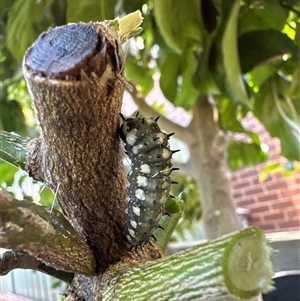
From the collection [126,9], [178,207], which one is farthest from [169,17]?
[178,207]

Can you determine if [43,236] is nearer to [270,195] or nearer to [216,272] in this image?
[216,272]

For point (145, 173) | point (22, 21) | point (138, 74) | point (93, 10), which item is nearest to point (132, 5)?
point (93, 10)

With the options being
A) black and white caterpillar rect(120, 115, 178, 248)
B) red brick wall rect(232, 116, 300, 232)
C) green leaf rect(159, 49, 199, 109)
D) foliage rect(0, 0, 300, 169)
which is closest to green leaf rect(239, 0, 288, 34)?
foliage rect(0, 0, 300, 169)

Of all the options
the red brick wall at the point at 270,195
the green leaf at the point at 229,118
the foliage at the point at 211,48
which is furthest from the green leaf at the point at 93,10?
the red brick wall at the point at 270,195

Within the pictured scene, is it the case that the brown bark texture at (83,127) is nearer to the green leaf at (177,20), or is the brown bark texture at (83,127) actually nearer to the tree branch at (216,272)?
the tree branch at (216,272)

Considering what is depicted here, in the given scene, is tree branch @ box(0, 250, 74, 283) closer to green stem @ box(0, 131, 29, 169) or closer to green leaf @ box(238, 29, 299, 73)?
green stem @ box(0, 131, 29, 169)

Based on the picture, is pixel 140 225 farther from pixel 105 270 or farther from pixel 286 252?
pixel 286 252
